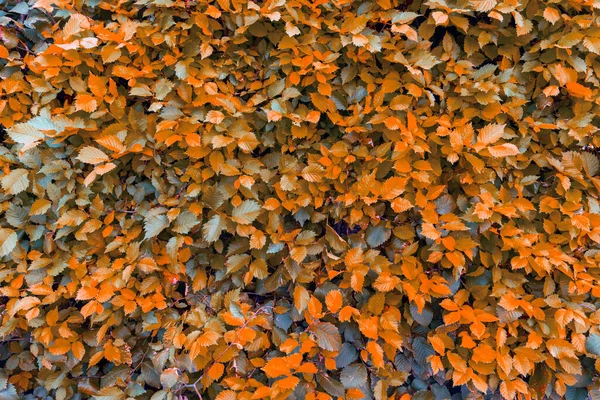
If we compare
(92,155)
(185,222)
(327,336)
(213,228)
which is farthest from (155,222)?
(327,336)

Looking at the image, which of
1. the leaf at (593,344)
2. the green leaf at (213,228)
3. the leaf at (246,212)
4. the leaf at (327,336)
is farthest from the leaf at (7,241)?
the leaf at (593,344)

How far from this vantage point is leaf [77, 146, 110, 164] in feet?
5.41

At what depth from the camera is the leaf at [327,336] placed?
1623mm

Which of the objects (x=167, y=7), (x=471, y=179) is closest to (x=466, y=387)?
(x=471, y=179)

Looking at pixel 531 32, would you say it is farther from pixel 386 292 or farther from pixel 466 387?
pixel 466 387

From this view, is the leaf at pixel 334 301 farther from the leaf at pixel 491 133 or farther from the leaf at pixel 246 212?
the leaf at pixel 491 133

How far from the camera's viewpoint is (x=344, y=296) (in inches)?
68.5

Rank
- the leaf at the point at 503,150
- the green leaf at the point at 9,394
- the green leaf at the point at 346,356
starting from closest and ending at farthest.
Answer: the leaf at the point at 503,150
the green leaf at the point at 346,356
the green leaf at the point at 9,394

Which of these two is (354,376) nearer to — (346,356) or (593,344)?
(346,356)

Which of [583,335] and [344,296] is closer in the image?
[583,335]

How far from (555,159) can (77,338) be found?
7.91 ft

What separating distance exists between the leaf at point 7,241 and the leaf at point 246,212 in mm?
1026

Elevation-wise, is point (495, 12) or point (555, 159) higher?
point (495, 12)

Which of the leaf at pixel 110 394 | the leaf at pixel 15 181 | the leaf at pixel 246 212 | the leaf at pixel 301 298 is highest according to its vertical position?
the leaf at pixel 15 181
